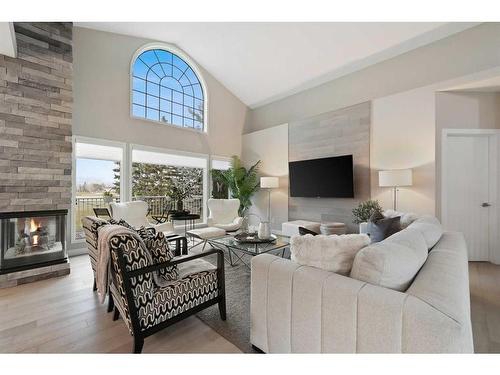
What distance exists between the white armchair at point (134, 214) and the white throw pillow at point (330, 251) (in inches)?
126

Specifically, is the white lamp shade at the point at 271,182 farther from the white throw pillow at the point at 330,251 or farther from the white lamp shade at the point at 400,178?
the white throw pillow at the point at 330,251

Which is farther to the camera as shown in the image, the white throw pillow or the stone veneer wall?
the stone veneer wall

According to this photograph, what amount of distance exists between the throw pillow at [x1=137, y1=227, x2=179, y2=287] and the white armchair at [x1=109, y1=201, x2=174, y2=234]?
2.35 m

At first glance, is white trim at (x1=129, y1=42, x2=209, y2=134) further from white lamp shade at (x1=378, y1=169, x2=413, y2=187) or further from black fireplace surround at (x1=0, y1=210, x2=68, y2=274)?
white lamp shade at (x1=378, y1=169, x2=413, y2=187)

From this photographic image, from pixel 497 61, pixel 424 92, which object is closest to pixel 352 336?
pixel 424 92

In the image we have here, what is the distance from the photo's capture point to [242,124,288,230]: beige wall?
589 centimetres

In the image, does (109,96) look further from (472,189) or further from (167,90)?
(472,189)

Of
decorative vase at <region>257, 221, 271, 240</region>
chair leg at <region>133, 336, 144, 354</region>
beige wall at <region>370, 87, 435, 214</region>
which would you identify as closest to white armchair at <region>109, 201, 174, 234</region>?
decorative vase at <region>257, 221, 271, 240</region>

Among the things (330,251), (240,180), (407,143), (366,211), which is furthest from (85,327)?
(407,143)

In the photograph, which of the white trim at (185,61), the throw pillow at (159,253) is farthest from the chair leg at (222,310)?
the white trim at (185,61)

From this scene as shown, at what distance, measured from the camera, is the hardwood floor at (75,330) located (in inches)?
67.5

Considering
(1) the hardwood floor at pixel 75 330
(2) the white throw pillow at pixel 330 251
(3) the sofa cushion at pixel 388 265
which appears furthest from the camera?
(1) the hardwood floor at pixel 75 330
